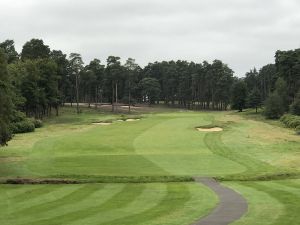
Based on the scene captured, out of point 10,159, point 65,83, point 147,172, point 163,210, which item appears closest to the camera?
point 163,210

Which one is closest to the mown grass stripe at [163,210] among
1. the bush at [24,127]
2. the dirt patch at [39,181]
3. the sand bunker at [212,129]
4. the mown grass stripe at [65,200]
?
the mown grass stripe at [65,200]

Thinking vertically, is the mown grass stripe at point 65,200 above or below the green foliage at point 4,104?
below

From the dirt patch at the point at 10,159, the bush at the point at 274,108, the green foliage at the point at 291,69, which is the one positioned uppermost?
the green foliage at the point at 291,69

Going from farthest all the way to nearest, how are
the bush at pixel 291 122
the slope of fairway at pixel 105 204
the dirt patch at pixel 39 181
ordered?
the bush at pixel 291 122, the dirt patch at pixel 39 181, the slope of fairway at pixel 105 204

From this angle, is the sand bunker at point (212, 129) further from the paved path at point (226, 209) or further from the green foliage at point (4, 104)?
the paved path at point (226, 209)

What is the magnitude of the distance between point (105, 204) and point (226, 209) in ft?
17.9

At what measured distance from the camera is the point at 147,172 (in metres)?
35.7

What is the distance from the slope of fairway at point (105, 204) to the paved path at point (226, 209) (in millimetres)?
424

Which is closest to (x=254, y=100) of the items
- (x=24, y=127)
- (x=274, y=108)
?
(x=274, y=108)

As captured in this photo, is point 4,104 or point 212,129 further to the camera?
point 212,129

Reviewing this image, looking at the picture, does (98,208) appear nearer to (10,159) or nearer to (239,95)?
(10,159)

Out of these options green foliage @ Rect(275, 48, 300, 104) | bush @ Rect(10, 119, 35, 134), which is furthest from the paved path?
green foliage @ Rect(275, 48, 300, 104)

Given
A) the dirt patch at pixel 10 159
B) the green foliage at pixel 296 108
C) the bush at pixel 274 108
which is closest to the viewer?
the dirt patch at pixel 10 159

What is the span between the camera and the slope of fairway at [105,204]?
18.5 metres
